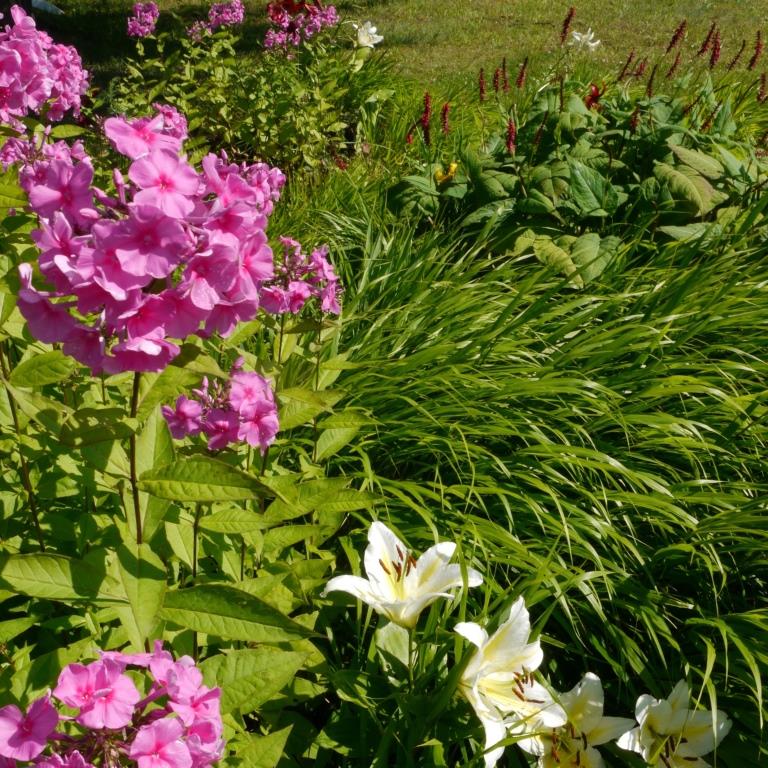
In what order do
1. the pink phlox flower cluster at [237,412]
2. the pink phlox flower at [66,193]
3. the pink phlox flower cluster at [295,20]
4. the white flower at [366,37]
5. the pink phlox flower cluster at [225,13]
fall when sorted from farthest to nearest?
the white flower at [366,37] < the pink phlox flower cluster at [295,20] < the pink phlox flower cluster at [225,13] < the pink phlox flower cluster at [237,412] < the pink phlox flower at [66,193]

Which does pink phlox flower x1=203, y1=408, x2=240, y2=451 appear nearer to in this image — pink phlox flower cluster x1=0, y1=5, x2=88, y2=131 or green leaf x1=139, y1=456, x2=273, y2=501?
green leaf x1=139, y1=456, x2=273, y2=501

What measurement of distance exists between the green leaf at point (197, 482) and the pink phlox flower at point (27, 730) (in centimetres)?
31

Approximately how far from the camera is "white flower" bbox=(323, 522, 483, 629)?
156 centimetres

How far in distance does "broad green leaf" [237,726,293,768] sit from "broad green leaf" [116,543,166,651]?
292mm

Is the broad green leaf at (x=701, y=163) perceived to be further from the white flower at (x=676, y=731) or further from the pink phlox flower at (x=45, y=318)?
the pink phlox flower at (x=45, y=318)

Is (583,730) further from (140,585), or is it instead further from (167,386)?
(167,386)

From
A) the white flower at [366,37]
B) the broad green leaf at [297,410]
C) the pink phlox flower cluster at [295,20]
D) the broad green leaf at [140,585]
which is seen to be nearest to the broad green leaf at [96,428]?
the broad green leaf at [140,585]

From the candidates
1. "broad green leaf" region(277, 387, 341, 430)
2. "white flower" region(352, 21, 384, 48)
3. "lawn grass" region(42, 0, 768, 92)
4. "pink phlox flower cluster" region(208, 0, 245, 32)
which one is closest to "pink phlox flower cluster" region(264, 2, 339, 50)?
"pink phlox flower cluster" region(208, 0, 245, 32)

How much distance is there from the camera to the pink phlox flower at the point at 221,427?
4.89 ft

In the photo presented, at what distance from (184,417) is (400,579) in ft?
1.81

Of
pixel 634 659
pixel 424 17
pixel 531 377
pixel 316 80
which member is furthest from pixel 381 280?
pixel 424 17

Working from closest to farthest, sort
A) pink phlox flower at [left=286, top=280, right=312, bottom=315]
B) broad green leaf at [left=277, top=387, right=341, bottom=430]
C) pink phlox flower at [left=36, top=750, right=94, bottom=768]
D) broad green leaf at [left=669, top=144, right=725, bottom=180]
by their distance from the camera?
pink phlox flower at [left=36, top=750, right=94, bottom=768] → broad green leaf at [left=277, top=387, right=341, bottom=430] → pink phlox flower at [left=286, top=280, right=312, bottom=315] → broad green leaf at [left=669, top=144, right=725, bottom=180]

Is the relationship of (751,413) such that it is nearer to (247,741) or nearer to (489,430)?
(489,430)

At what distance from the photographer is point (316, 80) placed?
16.9 ft
